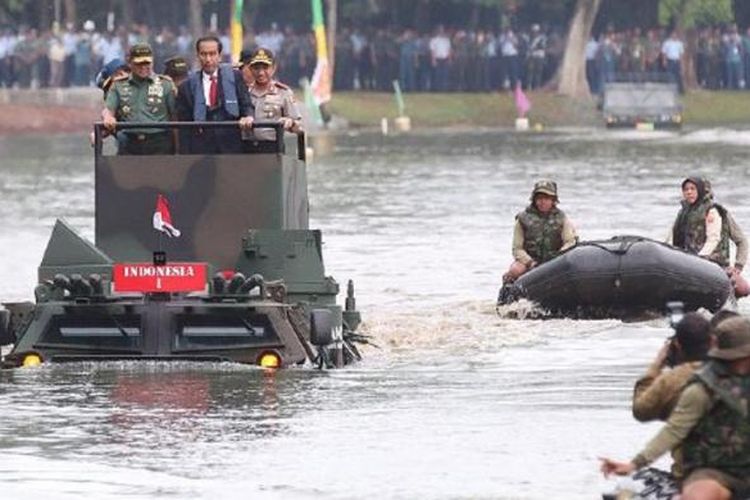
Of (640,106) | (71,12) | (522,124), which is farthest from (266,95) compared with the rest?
(71,12)

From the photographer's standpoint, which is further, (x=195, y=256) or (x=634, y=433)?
(x=195, y=256)

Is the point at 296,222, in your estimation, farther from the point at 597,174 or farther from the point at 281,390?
the point at 597,174

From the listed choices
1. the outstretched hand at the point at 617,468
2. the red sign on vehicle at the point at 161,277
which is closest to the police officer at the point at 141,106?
the red sign on vehicle at the point at 161,277

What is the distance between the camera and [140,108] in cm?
2325

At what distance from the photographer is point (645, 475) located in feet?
47.2

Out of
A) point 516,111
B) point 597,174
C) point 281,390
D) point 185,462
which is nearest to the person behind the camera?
point 185,462

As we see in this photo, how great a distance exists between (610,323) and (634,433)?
8.02 meters

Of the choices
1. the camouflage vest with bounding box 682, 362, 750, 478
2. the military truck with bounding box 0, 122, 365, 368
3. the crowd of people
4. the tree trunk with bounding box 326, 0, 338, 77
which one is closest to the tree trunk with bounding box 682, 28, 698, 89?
the crowd of people

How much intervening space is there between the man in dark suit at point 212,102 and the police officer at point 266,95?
120 millimetres

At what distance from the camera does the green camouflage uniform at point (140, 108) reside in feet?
76.3

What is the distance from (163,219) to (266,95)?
1186 millimetres

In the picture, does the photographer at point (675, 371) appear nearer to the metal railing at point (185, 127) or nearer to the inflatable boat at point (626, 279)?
the metal railing at point (185, 127)

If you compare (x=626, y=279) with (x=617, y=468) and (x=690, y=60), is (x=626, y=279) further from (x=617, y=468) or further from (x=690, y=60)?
(x=690, y=60)

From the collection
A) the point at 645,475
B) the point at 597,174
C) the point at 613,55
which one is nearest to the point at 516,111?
the point at 613,55
